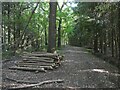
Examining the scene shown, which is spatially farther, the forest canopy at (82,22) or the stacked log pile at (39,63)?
the forest canopy at (82,22)

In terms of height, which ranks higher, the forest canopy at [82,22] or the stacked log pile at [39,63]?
the forest canopy at [82,22]

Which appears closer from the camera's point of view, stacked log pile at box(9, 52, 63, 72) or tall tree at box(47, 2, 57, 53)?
stacked log pile at box(9, 52, 63, 72)

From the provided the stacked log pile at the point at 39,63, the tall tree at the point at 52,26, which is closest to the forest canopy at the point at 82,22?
the tall tree at the point at 52,26

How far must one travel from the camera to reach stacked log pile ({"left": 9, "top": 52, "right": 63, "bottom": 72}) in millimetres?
12172

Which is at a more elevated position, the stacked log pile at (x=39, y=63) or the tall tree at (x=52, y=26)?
the tall tree at (x=52, y=26)

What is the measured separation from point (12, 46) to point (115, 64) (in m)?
11.2

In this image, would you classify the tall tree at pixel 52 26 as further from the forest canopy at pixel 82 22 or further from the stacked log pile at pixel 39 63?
the stacked log pile at pixel 39 63

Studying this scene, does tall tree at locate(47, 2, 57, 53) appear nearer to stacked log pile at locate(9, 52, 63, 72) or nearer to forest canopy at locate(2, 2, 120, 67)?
forest canopy at locate(2, 2, 120, 67)

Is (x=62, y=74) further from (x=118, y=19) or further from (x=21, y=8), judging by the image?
(x=21, y=8)

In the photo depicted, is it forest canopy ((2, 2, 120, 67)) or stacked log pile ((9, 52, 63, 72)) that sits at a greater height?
forest canopy ((2, 2, 120, 67))

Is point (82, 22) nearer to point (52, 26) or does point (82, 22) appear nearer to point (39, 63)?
point (52, 26)

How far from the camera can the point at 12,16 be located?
26.8 m

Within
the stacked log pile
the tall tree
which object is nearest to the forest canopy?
the tall tree

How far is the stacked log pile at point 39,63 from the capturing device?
12.2 m
